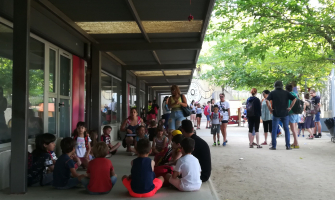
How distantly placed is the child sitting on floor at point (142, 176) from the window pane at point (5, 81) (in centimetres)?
233

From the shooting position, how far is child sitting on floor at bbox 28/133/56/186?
573 centimetres

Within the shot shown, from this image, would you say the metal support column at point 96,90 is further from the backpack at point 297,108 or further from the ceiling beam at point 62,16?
the backpack at point 297,108

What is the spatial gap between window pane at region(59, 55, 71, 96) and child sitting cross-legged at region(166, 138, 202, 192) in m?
4.70

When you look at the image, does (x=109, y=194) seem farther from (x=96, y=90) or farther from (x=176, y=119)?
(x=96, y=90)

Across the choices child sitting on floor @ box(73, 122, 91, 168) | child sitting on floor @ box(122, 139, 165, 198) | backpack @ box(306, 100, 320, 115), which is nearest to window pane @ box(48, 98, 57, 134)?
child sitting on floor @ box(73, 122, 91, 168)

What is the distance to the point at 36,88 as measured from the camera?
7.49 m

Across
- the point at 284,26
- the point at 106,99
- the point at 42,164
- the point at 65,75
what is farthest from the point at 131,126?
the point at 284,26

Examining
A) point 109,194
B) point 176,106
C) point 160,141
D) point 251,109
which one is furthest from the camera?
point 251,109

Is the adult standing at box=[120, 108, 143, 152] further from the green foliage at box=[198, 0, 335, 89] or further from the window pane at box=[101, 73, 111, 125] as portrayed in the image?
the green foliage at box=[198, 0, 335, 89]

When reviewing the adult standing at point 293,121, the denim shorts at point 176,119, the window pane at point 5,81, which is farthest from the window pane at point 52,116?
the adult standing at point 293,121

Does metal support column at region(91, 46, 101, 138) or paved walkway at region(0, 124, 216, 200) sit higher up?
metal support column at region(91, 46, 101, 138)

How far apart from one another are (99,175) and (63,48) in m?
4.64

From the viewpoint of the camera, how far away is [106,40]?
1005 cm

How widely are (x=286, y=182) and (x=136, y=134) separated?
4624 mm
